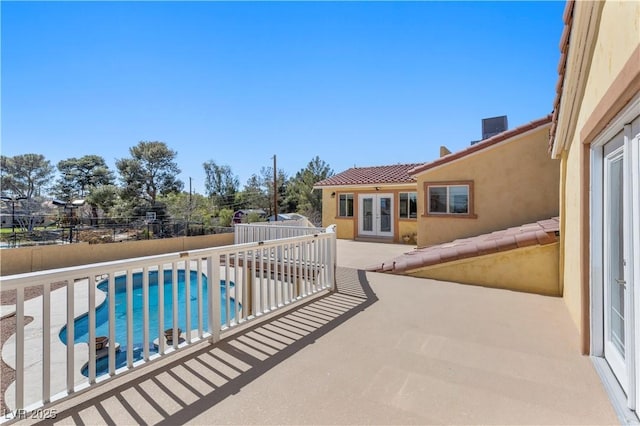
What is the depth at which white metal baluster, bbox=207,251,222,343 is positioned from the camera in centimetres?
355

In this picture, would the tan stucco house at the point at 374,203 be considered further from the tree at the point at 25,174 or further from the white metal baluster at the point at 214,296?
the tree at the point at 25,174

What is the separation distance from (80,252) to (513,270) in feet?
55.3

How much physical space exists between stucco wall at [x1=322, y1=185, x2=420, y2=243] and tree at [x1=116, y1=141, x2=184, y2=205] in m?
26.0

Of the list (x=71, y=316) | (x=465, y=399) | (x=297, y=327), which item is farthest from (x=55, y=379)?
(x=465, y=399)

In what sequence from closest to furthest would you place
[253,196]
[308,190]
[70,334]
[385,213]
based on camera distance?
[70,334]
[385,213]
[308,190]
[253,196]

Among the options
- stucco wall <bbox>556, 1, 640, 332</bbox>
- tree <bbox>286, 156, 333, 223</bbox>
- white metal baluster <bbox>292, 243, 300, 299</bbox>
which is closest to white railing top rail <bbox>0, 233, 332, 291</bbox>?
white metal baluster <bbox>292, 243, 300, 299</bbox>

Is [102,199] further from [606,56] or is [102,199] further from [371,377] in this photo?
[606,56]

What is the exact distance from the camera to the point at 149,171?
35938 millimetres

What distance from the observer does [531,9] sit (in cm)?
612

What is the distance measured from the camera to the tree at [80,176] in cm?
3900

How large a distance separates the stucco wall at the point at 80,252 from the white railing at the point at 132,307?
5.21 meters

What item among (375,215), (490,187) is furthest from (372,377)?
(375,215)

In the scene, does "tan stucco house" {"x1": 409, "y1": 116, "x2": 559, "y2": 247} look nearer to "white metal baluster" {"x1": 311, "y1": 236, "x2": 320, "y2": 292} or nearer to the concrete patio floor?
the concrete patio floor

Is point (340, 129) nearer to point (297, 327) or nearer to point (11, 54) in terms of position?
point (11, 54)
